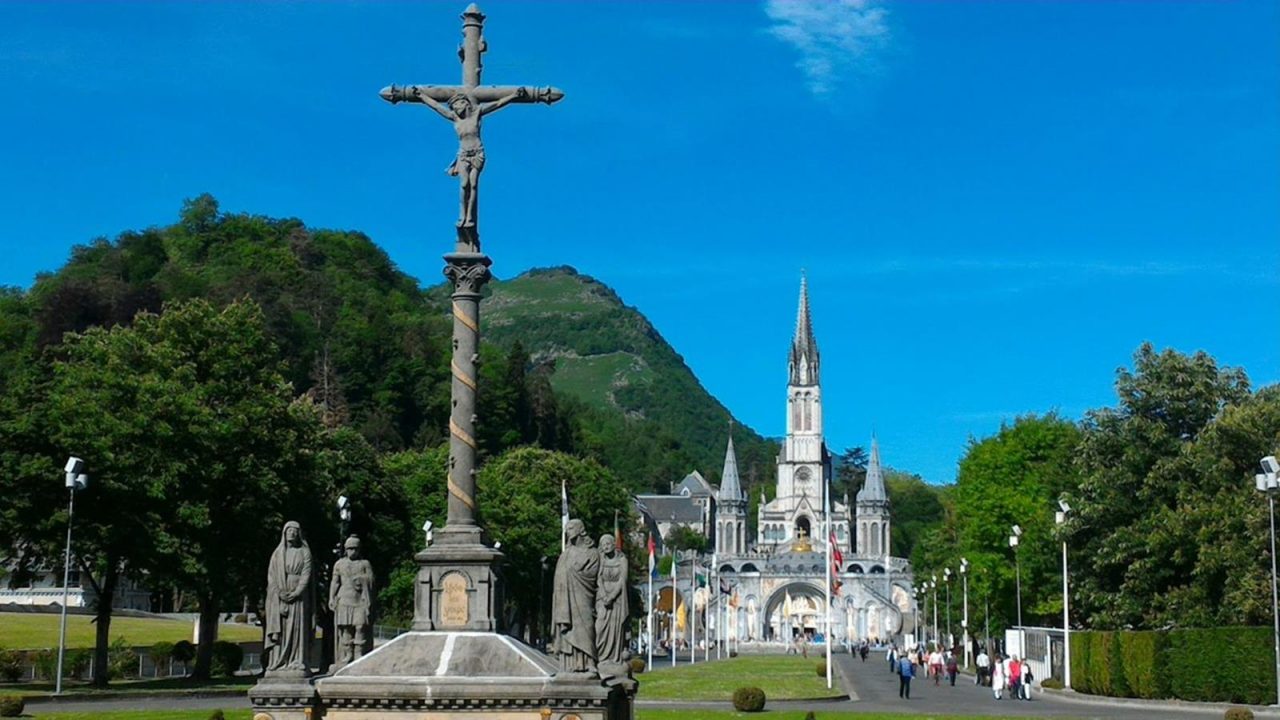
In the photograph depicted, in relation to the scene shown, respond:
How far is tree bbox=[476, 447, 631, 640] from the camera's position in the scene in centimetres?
7412

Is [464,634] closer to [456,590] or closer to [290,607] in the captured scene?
[456,590]

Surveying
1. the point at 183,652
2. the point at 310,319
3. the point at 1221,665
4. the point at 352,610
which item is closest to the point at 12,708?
the point at 352,610

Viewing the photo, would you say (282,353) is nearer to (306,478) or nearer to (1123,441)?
(306,478)

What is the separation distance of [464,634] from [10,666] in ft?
97.8

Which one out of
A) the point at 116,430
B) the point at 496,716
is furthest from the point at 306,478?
the point at 496,716

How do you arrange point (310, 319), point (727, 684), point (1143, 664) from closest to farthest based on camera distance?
point (1143, 664) → point (727, 684) → point (310, 319)

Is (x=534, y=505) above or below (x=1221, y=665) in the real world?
above

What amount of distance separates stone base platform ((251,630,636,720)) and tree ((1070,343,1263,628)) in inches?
1405

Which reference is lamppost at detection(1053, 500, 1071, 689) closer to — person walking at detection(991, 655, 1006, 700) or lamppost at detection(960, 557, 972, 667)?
person walking at detection(991, 655, 1006, 700)

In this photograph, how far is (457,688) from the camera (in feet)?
64.4

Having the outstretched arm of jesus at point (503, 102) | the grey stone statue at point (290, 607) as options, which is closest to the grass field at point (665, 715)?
the grey stone statue at point (290, 607)

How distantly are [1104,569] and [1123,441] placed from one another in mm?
4714

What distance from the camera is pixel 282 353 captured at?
347ft

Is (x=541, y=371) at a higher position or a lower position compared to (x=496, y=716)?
A: higher
